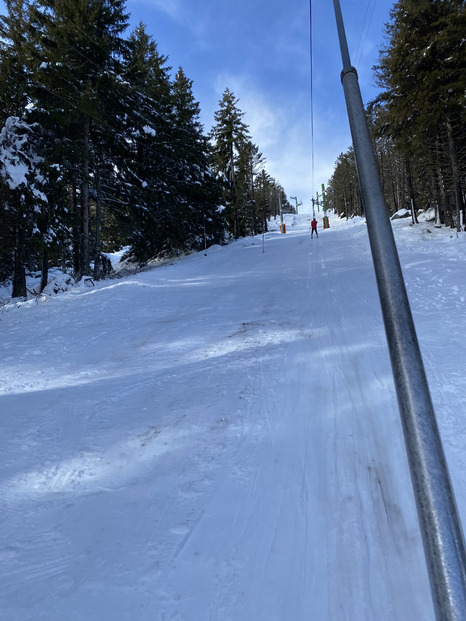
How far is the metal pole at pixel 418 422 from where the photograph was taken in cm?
117

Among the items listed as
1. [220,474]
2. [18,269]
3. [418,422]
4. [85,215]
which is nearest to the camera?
[418,422]

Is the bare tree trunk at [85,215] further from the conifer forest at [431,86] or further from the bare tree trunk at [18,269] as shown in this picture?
the conifer forest at [431,86]

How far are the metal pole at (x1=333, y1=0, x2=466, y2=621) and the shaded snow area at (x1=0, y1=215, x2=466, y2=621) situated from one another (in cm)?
77

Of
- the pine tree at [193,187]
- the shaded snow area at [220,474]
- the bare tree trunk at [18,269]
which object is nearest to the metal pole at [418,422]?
the shaded snow area at [220,474]

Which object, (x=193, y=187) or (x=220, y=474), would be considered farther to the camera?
(x=193, y=187)

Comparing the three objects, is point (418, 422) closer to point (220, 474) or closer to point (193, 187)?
point (220, 474)

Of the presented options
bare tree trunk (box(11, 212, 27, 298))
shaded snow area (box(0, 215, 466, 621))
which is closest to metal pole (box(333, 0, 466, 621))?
shaded snow area (box(0, 215, 466, 621))

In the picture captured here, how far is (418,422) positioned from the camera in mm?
1528

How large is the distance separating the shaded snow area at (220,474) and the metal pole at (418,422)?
0.77m

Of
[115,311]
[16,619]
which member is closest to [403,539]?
[16,619]

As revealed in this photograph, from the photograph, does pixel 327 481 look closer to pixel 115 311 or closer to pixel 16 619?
pixel 16 619

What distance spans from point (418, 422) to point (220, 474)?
170cm

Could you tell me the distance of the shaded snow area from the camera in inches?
72.0

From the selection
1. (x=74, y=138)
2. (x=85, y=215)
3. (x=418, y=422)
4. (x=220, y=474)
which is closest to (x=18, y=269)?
(x=85, y=215)
